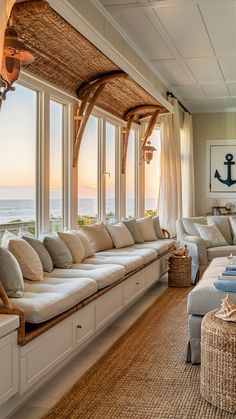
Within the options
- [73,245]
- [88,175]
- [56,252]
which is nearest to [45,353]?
[56,252]

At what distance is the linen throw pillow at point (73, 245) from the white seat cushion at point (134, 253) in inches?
25.8

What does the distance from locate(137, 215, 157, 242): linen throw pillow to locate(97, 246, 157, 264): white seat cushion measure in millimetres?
792

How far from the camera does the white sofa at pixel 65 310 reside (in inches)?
107

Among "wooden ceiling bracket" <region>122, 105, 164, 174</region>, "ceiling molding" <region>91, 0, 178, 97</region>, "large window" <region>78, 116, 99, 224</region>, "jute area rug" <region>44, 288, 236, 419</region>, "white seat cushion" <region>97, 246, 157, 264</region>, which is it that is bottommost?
"jute area rug" <region>44, 288, 236, 419</region>

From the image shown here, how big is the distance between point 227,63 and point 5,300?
17.7 feet

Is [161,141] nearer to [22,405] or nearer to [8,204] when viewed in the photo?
[8,204]

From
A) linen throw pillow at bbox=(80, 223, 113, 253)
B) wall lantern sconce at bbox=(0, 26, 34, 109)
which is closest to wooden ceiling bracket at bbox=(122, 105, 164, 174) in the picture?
linen throw pillow at bbox=(80, 223, 113, 253)

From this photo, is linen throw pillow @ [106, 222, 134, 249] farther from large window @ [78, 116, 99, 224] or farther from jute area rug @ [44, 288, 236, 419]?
jute area rug @ [44, 288, 236, 419]

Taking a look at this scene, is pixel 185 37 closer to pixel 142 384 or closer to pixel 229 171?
pixel 142 384

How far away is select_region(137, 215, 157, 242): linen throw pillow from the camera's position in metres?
6.84

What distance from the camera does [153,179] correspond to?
348 inches

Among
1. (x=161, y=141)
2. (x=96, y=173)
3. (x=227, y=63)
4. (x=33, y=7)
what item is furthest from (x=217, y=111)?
(x=33, y=7)

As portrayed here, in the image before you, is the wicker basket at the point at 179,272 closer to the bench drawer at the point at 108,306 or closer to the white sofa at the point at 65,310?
the white sofa at the point at 65,310

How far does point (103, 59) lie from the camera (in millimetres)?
4605
